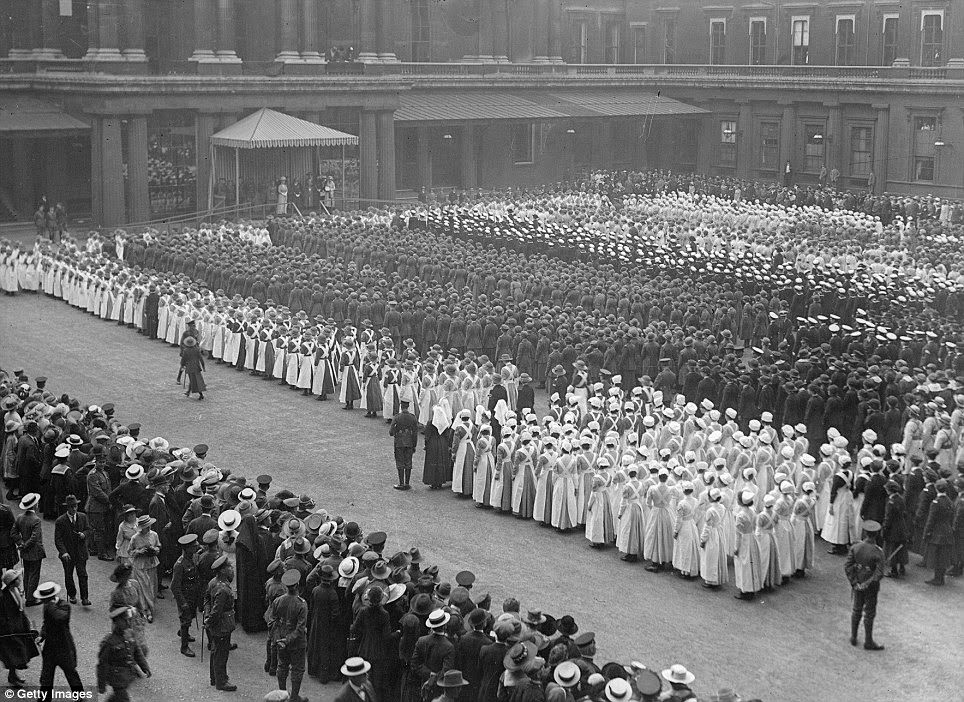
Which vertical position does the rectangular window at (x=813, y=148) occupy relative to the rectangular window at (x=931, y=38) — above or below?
below

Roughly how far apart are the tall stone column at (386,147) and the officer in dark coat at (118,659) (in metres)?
38.1

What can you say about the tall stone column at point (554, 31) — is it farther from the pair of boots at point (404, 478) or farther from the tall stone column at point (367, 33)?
the pair of boots at point (404, 478)

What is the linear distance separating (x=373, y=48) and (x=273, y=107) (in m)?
5.84

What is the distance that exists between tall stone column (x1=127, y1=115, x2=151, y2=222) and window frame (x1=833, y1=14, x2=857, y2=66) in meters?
29.6

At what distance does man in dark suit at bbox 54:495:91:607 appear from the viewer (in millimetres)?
13844

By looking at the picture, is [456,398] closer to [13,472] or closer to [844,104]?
[13,472]

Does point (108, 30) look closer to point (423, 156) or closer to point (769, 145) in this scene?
point (423, 156)

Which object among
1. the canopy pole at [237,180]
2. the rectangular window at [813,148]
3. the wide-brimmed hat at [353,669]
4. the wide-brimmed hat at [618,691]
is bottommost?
the wide-brimmed hat at [618,691]

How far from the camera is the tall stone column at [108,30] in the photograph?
4138 cm

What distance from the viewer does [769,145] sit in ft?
177

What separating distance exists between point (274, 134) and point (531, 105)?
1531cm

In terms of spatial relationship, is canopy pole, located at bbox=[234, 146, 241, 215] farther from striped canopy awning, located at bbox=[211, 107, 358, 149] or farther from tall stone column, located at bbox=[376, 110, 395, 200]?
tall stone column, located at bbox=[376, 110, 395, 200]

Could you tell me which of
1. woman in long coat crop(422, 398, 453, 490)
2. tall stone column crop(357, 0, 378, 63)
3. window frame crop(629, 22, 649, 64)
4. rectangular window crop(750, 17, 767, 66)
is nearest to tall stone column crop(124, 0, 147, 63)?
tall stone column crop(357, 0, 378, 63)

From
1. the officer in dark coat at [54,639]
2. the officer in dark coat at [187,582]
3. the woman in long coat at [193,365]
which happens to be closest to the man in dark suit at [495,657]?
the officer in dark coat at [187,582]
